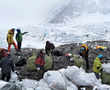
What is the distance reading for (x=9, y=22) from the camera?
87.5ft

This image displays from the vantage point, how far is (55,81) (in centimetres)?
473

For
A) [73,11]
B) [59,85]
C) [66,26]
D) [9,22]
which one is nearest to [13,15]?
[9,22]

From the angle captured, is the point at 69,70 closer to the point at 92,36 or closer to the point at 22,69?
the point at 22,69

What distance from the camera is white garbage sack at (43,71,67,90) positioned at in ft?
15.4

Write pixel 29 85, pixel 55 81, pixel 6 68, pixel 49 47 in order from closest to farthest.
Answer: pixel 55 81
pixel 29 85
pixel 6 68
pixel 49 47

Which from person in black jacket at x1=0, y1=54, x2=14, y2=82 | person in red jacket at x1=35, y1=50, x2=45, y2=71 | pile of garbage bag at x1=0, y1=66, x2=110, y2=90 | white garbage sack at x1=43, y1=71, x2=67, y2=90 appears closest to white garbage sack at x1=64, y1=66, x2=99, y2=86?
pile of garbage bag at x1=0, y1=66, x2=110, y2=90

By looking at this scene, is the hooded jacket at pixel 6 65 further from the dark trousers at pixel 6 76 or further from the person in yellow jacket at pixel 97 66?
the person in yellow jacket at pixel 97 66

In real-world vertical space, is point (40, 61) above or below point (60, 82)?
above

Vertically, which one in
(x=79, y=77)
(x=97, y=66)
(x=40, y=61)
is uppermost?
(x=40, y=61)

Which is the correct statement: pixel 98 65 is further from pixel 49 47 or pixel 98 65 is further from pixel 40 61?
pixel 49 47

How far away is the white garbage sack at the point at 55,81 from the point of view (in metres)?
4.68

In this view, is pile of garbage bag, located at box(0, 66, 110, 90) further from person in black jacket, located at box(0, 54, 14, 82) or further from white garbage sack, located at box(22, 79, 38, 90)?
person in black jacket, located at box(0, 54, 14, 82)

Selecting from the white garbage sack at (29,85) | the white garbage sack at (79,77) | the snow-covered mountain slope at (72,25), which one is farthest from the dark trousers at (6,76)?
the snow-covered mountain slope at (72,25)

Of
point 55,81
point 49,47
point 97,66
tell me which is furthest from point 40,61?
point 49,47
